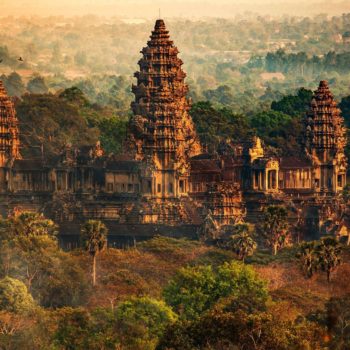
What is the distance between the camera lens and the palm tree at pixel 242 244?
106 metres

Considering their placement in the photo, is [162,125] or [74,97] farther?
[74,97]

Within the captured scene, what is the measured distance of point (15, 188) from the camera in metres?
131

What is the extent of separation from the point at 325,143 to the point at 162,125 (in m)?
14.4

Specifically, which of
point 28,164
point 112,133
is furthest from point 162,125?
point 112,133

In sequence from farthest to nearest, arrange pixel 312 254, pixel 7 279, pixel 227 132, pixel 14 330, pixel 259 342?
1. pixel 227 132
2. pixel 312 254
3. pixel 7 279
4. pixel 14 330
5. pixel 259 342

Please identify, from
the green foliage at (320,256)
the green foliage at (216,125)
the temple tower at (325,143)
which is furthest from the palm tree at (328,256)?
the green foliage at (216,125)

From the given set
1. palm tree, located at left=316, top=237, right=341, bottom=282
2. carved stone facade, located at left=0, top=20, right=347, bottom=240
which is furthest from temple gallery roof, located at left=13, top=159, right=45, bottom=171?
palm tree, located at left=316, top=237, right=341, bottom=282

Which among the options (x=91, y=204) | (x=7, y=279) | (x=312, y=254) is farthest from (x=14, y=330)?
(x=91, y=204)

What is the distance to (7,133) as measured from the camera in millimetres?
135250

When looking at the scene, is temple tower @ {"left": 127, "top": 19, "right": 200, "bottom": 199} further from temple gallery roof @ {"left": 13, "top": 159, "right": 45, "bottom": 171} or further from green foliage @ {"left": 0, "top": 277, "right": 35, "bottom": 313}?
green foliage @ {"left": 0, "top": 277, "right": 35, "bottom": 313}

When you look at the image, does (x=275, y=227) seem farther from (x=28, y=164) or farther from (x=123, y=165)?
(x=28, y=164)

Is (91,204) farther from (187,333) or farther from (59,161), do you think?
(187,333)

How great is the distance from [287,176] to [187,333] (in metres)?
63.5

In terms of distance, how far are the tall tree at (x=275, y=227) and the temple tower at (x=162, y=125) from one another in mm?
13716
